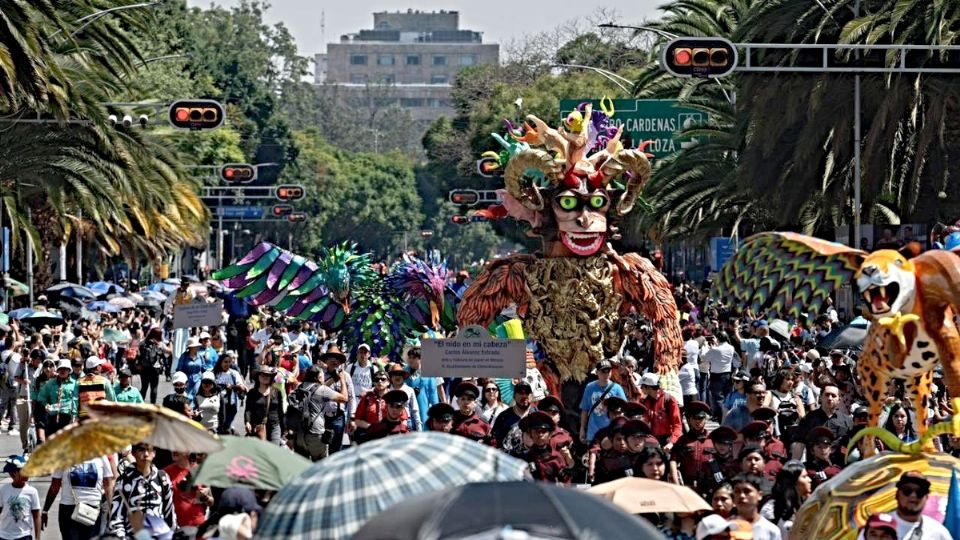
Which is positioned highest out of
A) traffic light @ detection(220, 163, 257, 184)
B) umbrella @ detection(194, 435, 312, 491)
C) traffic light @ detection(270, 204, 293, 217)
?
umbrella @ detection(194, 435, 312, 491)

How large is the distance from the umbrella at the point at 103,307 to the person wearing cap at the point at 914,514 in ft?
126

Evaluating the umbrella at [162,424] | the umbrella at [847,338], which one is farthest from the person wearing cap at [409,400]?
the umbrella at [162,424]

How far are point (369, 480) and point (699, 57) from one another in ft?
69.5

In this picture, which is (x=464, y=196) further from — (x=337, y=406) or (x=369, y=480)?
(x=369, y=480)

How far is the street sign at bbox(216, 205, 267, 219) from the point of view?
83438 mm

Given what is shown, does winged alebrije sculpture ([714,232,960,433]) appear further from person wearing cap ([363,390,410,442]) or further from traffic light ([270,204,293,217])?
traffic light ([270,204,293,217])

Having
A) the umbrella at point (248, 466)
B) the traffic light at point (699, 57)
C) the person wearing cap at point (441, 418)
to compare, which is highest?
the traffic light at point (699, 57)

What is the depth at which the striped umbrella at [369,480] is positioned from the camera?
6.53 meters

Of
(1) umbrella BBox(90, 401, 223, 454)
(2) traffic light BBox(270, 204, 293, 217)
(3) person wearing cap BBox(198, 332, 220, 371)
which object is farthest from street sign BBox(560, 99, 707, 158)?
(2) traffic light BBox(270, 204, 293, 217)

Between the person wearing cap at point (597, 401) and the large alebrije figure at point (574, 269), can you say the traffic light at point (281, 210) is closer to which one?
the large alebrije figure at point (574, 269)

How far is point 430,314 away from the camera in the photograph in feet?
87.0

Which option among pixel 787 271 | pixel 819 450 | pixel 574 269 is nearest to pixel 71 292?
pixel 574 269

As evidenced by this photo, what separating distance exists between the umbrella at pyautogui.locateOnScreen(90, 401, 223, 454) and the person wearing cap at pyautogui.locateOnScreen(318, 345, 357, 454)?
10.8 meters

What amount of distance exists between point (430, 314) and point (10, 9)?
6.44 metres
